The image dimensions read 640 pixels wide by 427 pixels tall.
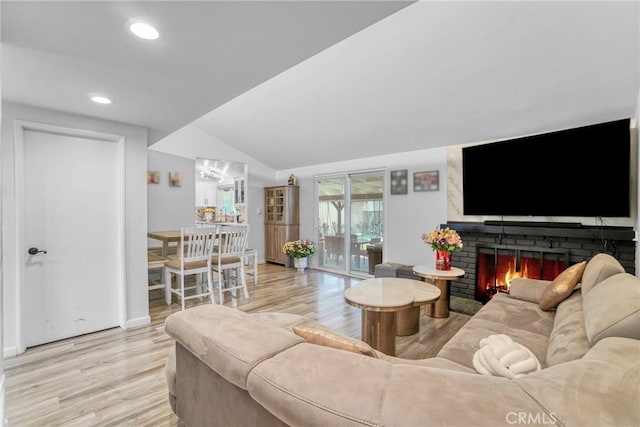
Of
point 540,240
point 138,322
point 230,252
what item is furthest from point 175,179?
point 540,240

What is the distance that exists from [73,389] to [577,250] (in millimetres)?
4802

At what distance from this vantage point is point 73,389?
204 cm

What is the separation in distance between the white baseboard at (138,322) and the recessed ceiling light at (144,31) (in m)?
2.82

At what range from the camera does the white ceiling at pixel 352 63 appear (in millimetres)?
1359

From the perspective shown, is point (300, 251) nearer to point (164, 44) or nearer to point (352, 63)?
point (352, 63)

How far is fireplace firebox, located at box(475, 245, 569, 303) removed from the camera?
11.3 ft

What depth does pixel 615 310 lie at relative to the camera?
48.9 inches

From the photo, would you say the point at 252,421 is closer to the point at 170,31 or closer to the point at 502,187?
the point at 170,31

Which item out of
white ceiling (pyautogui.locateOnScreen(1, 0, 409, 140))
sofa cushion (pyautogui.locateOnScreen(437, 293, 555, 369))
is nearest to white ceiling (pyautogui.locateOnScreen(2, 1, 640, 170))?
white ceiling (pyautogui.locateOnScreen(1, 0, 409, 140))

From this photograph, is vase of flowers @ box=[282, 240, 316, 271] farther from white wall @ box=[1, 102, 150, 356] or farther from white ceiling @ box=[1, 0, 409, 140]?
white ceiling @ box=[1, 0, 409, 140]

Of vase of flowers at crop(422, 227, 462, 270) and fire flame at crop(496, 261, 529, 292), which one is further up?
vase of flowers at crop(422, 227, 462, 270)

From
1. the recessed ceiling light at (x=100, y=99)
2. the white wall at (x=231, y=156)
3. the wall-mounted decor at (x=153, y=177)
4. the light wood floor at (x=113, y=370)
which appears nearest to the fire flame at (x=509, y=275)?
the light wood floor at (x=113, y=370)

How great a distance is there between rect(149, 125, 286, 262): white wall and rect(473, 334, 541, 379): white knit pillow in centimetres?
524

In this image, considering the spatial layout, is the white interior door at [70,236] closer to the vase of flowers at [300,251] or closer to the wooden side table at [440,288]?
the vase of flowers at [300,251]
